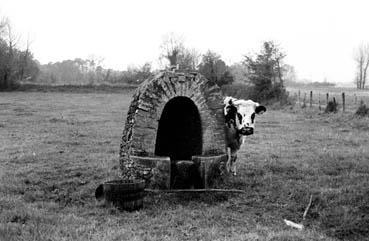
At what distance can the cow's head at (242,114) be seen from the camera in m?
9.35

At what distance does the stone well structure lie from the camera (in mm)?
8609

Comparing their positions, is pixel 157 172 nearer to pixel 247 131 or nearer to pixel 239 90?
pixel 247 131

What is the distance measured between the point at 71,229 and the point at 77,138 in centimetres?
1079

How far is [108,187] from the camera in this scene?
7.74 meters

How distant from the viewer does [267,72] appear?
39438mm

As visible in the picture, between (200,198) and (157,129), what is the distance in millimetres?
1673

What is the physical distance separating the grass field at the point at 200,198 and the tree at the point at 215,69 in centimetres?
3160

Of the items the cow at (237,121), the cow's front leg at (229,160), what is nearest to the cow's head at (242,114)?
the cow at (237,121)

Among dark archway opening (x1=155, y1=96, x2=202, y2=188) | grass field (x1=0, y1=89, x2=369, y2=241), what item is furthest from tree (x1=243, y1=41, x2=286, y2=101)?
dark archway opening (x1=155, y1=96, x2=202, y2=188)

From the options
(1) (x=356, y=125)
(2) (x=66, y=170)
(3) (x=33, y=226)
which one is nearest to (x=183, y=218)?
(3) (x=33, y=226)

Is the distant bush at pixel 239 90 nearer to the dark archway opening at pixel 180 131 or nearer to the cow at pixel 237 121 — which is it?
the dark archway opening at pixel 180 131

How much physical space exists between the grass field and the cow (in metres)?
0.63

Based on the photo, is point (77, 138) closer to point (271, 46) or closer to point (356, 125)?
point (356, 125)

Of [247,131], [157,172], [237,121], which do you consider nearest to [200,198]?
[157,172]
